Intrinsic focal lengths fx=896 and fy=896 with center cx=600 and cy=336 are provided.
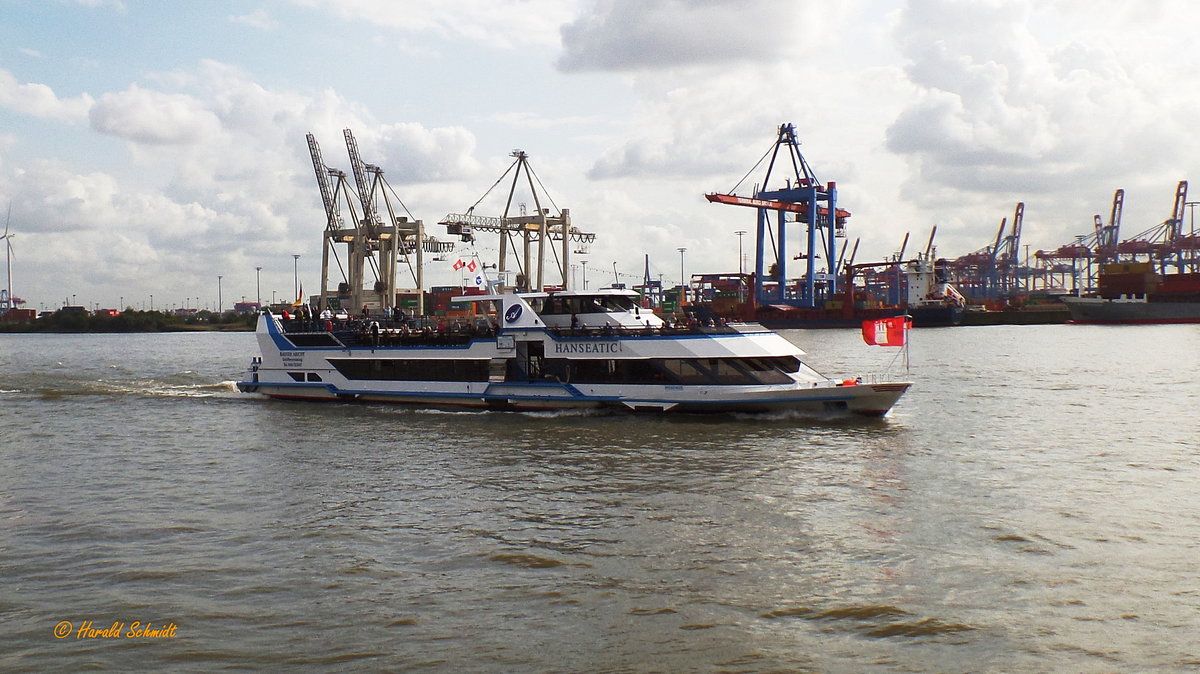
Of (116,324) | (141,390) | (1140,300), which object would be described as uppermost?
(1140,300)

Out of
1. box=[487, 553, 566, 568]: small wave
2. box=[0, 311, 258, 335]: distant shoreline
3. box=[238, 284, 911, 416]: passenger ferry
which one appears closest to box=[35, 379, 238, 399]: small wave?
box=[238, 284, 911, 416]: passenger ferry

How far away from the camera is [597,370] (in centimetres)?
2873

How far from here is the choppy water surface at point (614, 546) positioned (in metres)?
9.83

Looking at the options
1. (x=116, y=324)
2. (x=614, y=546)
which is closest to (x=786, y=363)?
(x=614, y=546)

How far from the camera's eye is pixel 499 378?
1199 inches

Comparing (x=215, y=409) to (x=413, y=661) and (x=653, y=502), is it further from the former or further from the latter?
(x=413, y=661)

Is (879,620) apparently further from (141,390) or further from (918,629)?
(141,390)

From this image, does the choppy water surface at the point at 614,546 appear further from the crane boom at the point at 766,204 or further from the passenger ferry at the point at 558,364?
the crane boom at the point at 766,204

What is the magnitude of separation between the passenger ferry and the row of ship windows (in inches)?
1.3

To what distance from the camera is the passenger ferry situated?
26.4m

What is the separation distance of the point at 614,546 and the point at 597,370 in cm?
1524

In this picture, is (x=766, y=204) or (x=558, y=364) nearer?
(x=558, y=364)

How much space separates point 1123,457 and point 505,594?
16.5m

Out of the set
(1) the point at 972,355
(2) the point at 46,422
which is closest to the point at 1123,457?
(2) the point at 46,422
